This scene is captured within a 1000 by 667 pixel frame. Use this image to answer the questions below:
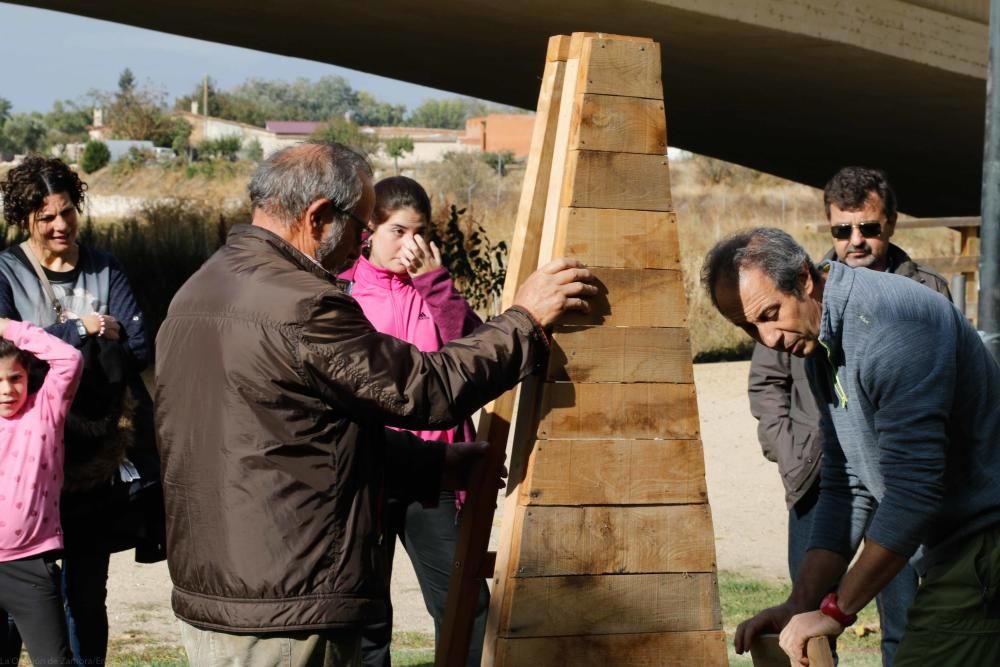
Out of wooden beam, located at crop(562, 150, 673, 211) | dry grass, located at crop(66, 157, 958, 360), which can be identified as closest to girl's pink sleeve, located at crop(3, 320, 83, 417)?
wooden beam, located at crop(562, 150, 673, 211)

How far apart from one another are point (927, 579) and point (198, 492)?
177 cm

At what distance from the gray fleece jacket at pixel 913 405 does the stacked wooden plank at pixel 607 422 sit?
1.46 feet

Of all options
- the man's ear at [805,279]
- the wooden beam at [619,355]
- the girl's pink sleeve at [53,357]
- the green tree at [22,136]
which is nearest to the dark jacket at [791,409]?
the wooden beam at [619,355]

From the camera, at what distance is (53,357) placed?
4523 millimetres

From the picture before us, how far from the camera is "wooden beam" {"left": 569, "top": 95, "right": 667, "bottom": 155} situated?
3238 mm

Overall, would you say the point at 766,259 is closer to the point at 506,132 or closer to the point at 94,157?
the point at 94,157

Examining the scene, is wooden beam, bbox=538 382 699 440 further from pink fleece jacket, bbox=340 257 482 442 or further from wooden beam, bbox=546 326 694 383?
pink fleece jacket, bbox=340 257 482 442

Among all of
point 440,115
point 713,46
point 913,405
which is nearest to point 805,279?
point 913,405

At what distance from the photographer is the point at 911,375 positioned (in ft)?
9.28

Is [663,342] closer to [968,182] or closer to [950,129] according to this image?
[950,129]

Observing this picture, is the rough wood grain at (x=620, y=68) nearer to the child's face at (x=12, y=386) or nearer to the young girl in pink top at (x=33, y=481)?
the young girl in pink top at (x=33, y=481)

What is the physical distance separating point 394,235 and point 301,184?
1.50 meters

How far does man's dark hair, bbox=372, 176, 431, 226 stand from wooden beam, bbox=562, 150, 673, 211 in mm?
1225

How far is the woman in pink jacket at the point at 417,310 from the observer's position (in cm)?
434
